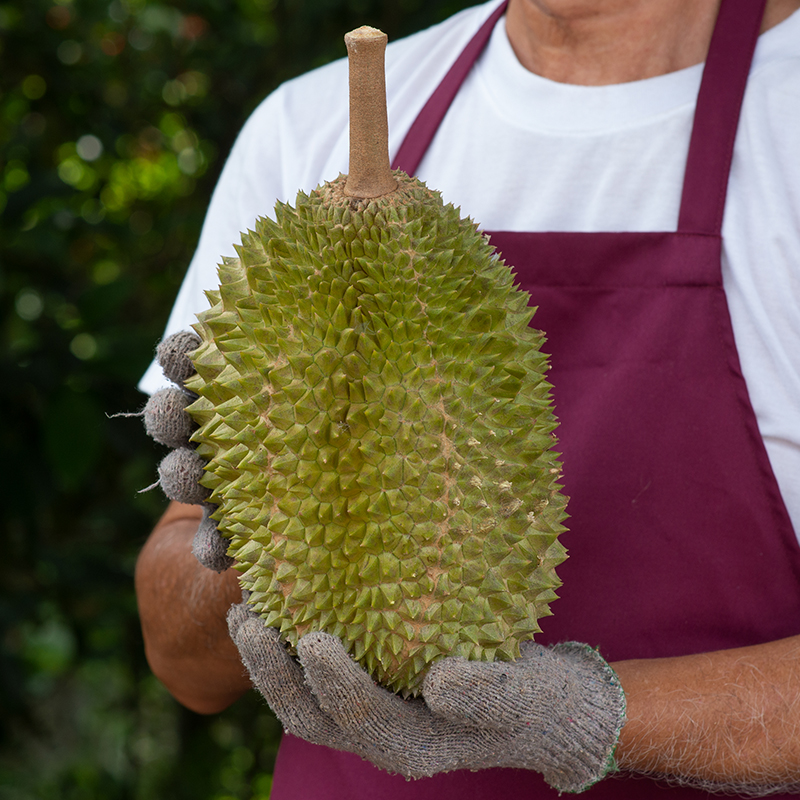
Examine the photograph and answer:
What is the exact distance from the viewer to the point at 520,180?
129 centimetres

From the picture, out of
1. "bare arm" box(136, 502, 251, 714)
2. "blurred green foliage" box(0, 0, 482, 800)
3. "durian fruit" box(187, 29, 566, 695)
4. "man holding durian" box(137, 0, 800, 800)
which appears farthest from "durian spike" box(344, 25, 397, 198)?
"blurred green foliage" box(0, 0, 482, 800)

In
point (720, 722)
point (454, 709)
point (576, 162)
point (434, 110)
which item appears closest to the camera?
point (454, 709)

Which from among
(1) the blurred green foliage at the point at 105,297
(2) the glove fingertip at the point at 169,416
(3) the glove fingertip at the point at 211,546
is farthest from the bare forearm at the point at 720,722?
(1) the blurred green foliage at the point at 105,297

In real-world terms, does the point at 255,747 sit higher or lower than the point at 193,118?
lower

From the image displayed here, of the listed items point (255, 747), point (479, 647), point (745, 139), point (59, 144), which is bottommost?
point (255, 747)

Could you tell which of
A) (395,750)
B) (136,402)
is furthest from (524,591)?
(136,402)

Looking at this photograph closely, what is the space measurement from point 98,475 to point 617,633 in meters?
1.57

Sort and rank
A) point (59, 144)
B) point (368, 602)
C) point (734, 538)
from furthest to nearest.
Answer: point (59, 144)
point (734, 538)
point (368, 602)

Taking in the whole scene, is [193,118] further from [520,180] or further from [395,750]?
[395,750]

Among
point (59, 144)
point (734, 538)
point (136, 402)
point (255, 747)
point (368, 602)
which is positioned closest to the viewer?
point (368, 602)

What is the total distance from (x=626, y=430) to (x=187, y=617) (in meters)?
0.71

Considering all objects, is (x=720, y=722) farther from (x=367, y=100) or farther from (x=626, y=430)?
(x=367, y=100)

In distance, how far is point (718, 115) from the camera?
3.82ft

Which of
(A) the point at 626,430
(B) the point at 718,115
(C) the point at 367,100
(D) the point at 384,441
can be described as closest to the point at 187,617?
(D) the point at 384,441
